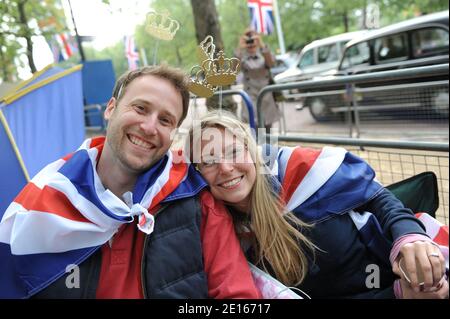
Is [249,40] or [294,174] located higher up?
[249,40]

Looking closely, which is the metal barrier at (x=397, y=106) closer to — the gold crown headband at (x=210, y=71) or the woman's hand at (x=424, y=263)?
the gold crown headband at (x=210, y=71)

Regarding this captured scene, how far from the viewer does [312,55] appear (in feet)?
28.3

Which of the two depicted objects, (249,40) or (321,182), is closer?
(321,182)

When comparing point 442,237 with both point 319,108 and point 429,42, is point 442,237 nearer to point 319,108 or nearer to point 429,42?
point 319,108

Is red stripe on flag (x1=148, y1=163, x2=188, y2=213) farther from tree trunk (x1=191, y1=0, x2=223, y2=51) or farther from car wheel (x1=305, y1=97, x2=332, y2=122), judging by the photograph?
car wheel (x1=305, y1=97, x2=332, y2=122)

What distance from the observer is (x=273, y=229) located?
1.52 metres

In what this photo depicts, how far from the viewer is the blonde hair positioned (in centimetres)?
152

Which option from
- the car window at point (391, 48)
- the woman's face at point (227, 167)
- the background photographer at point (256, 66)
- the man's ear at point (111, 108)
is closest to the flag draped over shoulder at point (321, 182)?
the woman's face at point (227, 167)

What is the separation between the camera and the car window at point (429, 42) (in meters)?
5.90

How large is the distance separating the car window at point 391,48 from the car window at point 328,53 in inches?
63.5

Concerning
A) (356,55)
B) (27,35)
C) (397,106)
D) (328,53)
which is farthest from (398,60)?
(27,35)

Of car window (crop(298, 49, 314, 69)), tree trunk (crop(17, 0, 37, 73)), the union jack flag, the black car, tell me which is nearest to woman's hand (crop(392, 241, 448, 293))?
the union jack flag

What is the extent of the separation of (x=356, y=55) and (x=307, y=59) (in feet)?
5.79
